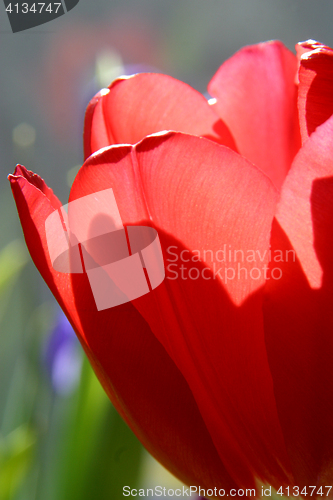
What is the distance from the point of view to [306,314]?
0.40 feet

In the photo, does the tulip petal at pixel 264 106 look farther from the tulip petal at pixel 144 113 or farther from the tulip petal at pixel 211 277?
the tulip petal at pixel 211 277

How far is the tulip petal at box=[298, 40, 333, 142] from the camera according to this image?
0.13 meters

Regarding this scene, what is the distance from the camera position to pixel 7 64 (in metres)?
→ 0.52

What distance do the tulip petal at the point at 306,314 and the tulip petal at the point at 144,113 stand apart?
0.10 metres
